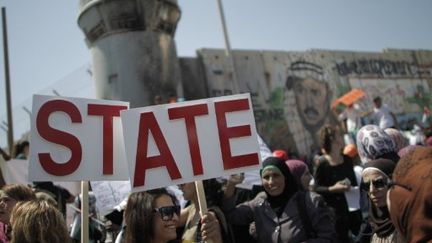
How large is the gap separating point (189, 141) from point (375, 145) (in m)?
1.48

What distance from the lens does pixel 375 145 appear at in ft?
10.2

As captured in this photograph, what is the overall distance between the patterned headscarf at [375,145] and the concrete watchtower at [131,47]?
17.9 ft

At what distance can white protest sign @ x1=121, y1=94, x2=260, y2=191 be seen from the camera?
100 inches

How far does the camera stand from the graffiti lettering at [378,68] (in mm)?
17078

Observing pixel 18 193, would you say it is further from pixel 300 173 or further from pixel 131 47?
pixel 131 47

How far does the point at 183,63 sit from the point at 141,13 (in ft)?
16.4

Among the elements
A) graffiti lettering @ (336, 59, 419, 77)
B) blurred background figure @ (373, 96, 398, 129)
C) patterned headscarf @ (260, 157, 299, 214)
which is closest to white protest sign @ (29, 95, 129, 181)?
patterned headscarf @ (260, 157, 299, 214)

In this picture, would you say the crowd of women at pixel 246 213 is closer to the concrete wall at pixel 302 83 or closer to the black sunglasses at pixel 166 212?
the black sunglasses at pixel 166 212

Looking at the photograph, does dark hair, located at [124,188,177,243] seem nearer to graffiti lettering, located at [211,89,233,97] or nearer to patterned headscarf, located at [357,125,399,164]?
patterned headscarf, located at [357,125,399,164]

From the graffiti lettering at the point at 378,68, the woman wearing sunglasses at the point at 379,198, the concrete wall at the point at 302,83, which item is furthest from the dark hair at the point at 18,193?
the graffiti lettering at the point at 378,68

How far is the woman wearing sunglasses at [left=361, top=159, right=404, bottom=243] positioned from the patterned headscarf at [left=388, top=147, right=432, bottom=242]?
1.06m

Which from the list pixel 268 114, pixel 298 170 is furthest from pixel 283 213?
pixel 268 114

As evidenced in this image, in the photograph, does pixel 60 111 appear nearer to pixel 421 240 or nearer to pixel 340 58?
pixel 421 240

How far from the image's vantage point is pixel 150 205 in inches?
94.7
